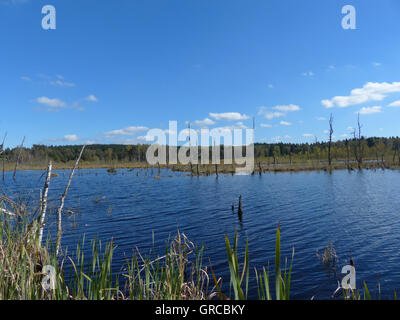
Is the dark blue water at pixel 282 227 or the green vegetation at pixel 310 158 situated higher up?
the green vegetation at pixel 310 158

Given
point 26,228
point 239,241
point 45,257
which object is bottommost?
point 239,241

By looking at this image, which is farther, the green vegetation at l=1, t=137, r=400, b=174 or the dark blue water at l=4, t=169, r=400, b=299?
the green vegetation at l=1, t=137, r=400, b=174

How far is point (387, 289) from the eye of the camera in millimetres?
7574

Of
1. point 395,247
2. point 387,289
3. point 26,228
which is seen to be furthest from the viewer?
point 395,247

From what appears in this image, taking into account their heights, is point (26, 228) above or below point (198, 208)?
above

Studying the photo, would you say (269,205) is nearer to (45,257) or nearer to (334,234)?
(334,234)

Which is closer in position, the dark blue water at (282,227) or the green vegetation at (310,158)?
the dark blue water at (282,227)

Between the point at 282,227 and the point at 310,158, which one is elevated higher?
the point at 310,158

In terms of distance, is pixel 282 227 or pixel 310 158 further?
pixel 310 158

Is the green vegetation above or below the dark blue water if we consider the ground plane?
above

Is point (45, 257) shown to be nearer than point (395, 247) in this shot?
Yes
